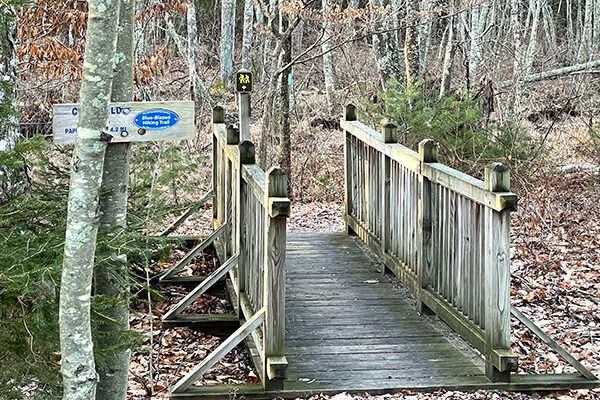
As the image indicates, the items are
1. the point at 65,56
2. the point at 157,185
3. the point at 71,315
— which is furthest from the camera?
the point at 157,185

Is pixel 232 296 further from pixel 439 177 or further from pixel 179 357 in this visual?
pixel 439 177

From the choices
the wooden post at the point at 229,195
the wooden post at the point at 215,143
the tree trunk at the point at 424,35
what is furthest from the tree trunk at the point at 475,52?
the wooden post at the point at 229,195

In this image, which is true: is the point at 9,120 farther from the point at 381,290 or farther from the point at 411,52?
the point at 411,52

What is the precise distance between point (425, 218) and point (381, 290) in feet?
3.69

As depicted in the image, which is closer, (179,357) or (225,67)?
(179,357)

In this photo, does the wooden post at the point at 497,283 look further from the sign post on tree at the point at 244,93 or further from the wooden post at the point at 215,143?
the sign post on tree at the point at 244,93

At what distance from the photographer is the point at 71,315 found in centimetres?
353

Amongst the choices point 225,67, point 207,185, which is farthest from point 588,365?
point 225,67

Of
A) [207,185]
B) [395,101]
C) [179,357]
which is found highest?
[395,101]

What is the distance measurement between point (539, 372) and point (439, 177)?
1.68m

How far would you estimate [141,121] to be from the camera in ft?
15.5

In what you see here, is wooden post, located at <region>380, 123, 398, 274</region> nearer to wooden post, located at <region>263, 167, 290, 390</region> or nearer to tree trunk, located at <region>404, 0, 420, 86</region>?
wooden post, located at <region>263, 167, 290, 390</region>

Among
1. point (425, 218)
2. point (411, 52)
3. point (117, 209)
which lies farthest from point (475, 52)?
point (117, 209)

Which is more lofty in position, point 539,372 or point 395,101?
point 395,101
